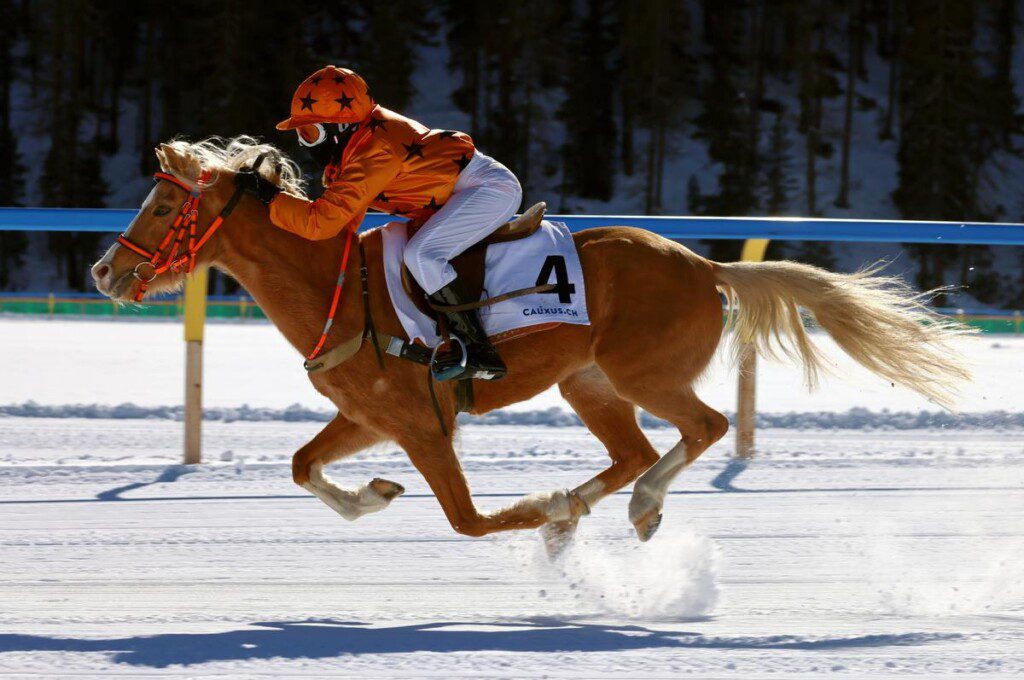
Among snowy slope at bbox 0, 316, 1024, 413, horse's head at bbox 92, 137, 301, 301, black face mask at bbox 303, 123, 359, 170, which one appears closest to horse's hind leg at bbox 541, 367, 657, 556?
black face mask at bbox 303, 123, 359, 170

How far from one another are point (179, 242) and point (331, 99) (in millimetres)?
730

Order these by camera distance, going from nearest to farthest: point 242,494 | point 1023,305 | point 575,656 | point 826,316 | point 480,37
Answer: point 575,656 → point 826,316 → point 242,494 → point 1023,305 → point 480,37

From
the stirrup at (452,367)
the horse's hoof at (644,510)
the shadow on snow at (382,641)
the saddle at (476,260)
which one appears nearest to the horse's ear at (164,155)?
the saddle at (476,260)

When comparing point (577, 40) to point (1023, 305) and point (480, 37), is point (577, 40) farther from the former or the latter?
point (1023, 305)

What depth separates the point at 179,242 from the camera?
427 centimetres

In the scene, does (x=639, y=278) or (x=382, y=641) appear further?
(x=639, y=278)

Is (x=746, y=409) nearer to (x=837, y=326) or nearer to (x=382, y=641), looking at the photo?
Result: (x=837, y=326)

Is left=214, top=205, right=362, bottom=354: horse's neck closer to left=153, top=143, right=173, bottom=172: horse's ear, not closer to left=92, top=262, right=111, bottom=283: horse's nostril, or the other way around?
left=153, top=143, right=173, bottom=172: horse's ear

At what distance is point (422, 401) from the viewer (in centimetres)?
432

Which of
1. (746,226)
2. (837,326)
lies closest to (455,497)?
(837,326)

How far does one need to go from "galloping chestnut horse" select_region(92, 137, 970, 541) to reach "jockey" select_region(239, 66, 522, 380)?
0.15 m

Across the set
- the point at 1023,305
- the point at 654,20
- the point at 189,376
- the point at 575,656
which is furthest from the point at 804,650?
the point at 654,20

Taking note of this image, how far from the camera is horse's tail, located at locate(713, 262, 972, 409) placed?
4.91 meters

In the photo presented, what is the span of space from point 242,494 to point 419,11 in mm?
45873
